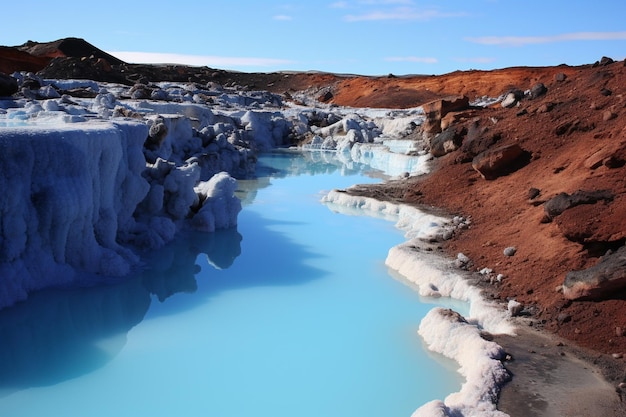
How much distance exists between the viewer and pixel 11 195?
6695 mm

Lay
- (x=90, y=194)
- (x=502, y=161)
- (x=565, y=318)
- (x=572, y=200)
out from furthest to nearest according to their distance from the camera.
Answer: (x=502, y=161) → (x=90, y=194) → (x=572, y=200) → (x=565, y=318)

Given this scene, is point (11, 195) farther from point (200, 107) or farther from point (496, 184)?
point (200, 107)

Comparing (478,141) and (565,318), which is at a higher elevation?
(478,141)

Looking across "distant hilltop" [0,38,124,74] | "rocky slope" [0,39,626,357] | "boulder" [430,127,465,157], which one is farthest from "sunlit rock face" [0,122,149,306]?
"distant hilltop" [0,38,124,74]

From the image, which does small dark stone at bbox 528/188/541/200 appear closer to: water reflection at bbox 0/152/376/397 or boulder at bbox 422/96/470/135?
water reflection at bbox 0/152/376/397

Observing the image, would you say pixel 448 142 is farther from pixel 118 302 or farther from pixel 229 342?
pixel 229 342

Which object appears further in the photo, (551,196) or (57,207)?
(551,196)

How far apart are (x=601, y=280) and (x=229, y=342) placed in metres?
3.73

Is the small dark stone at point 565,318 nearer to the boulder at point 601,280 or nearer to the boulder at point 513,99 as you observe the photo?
the boulder at point 601,280

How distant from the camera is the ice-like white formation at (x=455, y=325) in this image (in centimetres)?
473

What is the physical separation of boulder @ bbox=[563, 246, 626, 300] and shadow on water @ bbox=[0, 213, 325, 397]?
3.60 meters

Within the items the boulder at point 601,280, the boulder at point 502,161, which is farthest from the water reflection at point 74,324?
the boulder at point 502,161

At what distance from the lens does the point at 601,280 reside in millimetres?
5867

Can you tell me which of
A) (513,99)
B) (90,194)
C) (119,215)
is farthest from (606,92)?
(90,194)
